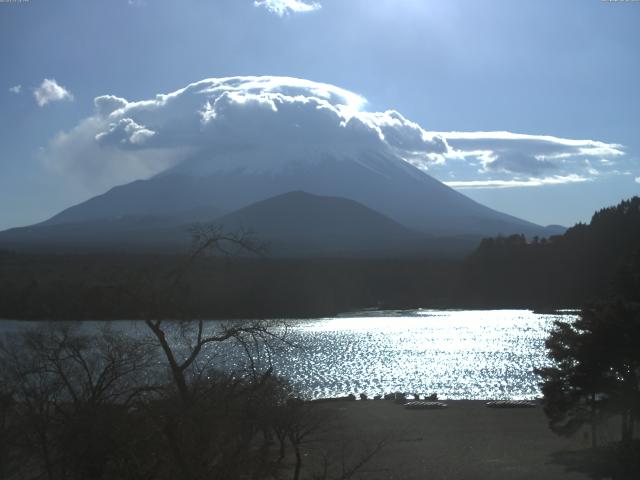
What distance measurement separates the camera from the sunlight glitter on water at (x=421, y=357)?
84.8ft

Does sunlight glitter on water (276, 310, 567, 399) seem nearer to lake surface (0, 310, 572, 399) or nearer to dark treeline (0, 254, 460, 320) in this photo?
lake surface (0, 310, 572, 399)

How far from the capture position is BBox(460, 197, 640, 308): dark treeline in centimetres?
5253

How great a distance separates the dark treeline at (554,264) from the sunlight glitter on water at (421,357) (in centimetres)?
473

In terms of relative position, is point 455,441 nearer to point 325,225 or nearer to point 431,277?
point 431,277

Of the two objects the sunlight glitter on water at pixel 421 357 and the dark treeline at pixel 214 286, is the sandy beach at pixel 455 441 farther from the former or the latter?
the dark treeline at pixel 214 286

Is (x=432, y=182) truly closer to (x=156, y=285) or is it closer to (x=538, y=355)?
(x=538, y=355)

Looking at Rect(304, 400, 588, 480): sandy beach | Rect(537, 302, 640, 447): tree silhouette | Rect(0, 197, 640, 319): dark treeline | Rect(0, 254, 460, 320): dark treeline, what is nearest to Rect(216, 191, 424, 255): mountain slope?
Rect(0, 254, 460, 320): dark treeline

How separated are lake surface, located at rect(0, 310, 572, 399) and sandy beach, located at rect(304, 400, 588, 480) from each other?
2368 mm

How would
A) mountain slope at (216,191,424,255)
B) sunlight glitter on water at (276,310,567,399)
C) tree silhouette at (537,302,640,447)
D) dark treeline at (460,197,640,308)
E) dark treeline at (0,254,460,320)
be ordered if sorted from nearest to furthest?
dark treeline at (0,254,460,320), tree silhouette at (537,302,640,447), sunlight glitter on water at (276,310,567,399), dark treeline at (460,197,640,308), mountain slope at (216,191,424,255)

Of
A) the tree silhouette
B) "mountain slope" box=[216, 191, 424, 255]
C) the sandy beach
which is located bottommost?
the sandy beach

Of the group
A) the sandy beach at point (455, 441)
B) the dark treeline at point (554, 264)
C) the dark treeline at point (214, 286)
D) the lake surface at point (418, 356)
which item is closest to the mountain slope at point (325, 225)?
the dark treeline at point (214, 286)

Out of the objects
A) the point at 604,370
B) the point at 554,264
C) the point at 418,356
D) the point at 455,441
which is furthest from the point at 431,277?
the point at 604,370

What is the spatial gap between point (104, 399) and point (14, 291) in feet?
100

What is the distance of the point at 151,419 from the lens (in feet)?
13.8
